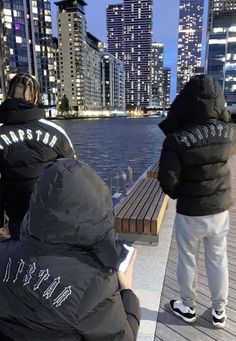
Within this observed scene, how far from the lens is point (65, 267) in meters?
1.08

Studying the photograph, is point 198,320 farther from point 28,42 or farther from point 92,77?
point 92,77

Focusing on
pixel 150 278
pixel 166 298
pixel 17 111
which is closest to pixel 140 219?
pixel 150 278

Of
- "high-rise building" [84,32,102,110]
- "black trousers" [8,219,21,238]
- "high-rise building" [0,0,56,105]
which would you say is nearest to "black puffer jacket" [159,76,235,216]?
"black trousers" [8,219,21,238]

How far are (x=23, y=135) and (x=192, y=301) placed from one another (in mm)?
2107

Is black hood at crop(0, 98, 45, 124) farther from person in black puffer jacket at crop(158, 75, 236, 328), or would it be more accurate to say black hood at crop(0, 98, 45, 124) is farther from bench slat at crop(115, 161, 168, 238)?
bench slat at crop(115, 161, 168, 238)

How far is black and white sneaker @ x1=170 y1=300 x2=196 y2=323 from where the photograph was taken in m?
2.79

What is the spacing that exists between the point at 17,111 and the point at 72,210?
159 centimetres

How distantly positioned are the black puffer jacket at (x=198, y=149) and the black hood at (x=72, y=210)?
4.53ft

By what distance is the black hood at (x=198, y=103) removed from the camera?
2.32m

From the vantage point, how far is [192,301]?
2785mm

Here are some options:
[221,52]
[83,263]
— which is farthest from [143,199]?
[221,52]

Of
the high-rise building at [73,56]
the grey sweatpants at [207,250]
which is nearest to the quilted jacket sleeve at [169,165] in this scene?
the grey sweatpants at [207,250]

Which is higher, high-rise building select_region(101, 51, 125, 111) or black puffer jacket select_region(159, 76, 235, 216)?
high-rise building select_region(101, 51, 125, 111)

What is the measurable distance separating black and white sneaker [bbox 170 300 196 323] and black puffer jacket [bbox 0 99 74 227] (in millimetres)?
1691
